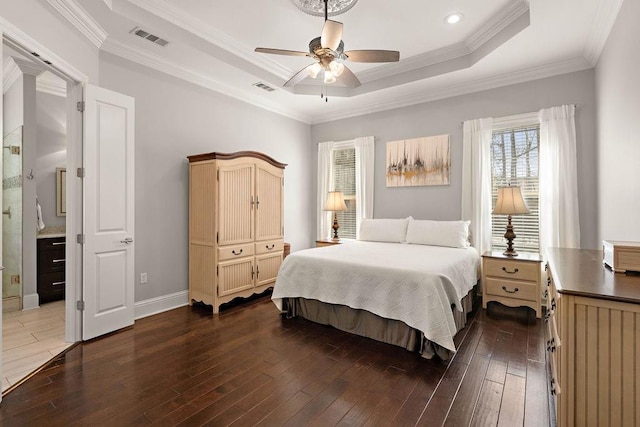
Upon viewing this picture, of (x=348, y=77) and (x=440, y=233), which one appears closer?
(x=348, y=77)

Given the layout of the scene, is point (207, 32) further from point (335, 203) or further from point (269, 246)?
point (335, 203)

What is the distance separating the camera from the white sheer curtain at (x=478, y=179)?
4.02m

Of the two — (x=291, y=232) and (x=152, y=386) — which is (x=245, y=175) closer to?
(x=291, y=232)

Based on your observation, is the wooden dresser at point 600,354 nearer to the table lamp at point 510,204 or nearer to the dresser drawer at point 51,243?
the table lamp at point 510,204

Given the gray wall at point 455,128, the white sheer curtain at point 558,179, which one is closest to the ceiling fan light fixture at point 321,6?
the gray wall at point 455,128

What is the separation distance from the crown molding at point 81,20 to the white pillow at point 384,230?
12.2 feet

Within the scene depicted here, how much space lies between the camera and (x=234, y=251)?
380 centimetres

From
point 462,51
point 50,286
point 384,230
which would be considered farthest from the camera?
point 384,230

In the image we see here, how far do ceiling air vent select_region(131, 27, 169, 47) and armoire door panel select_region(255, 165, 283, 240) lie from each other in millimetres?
1662

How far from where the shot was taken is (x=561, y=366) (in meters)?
1.40

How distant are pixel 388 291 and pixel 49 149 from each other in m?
4.89

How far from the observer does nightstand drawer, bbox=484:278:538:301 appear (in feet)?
10.8

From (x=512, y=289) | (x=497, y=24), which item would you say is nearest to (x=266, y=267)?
(x=512, y=289)

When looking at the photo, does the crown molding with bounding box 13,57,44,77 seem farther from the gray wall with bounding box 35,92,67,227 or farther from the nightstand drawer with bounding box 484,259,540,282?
the nightstand drawer with bounding box 484,259,540,282
